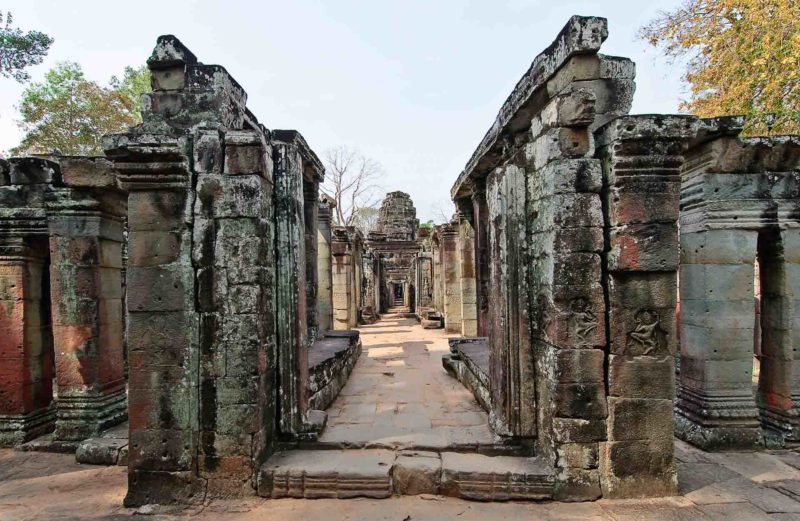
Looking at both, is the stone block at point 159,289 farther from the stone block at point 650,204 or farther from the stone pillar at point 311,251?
the stone pillar at point 311,251

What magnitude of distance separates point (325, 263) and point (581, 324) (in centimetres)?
766

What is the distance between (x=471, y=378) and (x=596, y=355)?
9.56 feet

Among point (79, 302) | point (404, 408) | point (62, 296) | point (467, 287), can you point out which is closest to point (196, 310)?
point (79, 302)

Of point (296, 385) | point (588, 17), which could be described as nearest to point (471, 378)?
point (296, 385)

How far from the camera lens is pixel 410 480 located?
3562mm

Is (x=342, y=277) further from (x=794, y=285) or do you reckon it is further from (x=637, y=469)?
(x=637, y=469)

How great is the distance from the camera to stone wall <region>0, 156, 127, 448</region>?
16.4 feet

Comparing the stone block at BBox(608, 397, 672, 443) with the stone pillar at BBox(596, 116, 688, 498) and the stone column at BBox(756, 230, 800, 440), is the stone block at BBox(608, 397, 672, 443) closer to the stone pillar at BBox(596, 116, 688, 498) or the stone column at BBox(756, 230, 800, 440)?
the stone pillar at BBox(596, 116, 688, 498)

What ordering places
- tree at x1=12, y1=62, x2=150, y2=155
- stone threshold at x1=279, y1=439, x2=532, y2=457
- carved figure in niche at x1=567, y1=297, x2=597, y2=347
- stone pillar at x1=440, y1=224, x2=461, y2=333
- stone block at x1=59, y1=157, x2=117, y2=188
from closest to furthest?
carved figure in niche at x1=567, y1=297, x2=597, y2=347 < stone threshold at x1=279, y1=439, x2=532, y2=457 < stone block at x1=59, y1=157, x2=117, y2=188 < stone pillar at x1=440, y1=224, x2=461, y2=333 < tree at x1=12, y1=62, x2=150, y2=155

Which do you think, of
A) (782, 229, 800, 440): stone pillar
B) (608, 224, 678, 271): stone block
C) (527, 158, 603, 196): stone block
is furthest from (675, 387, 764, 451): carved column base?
(527, 158, 603, 196): stone block

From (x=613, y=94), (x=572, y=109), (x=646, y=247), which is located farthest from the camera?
(x=613, y=94)

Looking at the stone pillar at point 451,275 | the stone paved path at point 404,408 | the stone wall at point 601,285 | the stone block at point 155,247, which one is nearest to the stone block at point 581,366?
the stone wall at point 601,285

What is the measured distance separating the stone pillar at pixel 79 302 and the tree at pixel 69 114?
740 inches

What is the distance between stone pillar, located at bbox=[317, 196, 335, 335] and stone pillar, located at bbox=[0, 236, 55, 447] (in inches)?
201
